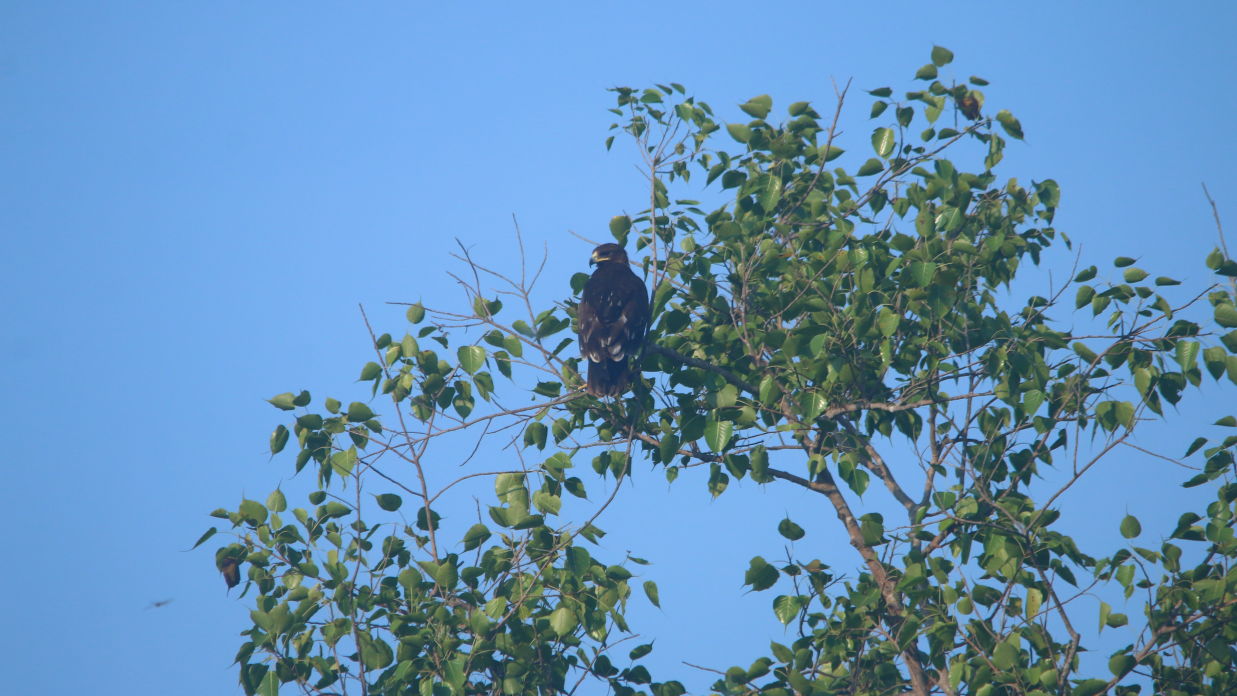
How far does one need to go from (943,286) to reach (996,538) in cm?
128

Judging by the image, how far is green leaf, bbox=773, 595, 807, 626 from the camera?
491cm

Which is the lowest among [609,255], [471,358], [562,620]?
[562,620]

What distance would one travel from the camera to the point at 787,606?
4957 mm

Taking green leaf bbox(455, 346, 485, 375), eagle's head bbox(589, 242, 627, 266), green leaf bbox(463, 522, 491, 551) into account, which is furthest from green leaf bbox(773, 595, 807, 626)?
eagle's head bbox(589, 242, 627, 266)

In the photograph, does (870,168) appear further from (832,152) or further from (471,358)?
(471,358)

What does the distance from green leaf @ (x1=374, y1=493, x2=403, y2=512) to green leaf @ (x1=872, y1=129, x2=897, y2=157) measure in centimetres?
324

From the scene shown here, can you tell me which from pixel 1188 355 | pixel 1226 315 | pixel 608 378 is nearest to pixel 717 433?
pixel 608 378

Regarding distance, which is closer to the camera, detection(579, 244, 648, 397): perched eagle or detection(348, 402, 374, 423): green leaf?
detection(348, 402, 374, 423): green leaf

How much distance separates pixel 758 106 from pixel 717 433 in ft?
6.24

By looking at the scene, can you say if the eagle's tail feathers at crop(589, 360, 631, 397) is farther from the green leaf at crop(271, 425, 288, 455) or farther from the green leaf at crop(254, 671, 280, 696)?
the green leaf at crop(254, 671, 280, 696)

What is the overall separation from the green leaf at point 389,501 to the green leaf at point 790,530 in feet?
6.25

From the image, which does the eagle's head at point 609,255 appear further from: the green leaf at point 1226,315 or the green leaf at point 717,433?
the green leaf at point 1226,315

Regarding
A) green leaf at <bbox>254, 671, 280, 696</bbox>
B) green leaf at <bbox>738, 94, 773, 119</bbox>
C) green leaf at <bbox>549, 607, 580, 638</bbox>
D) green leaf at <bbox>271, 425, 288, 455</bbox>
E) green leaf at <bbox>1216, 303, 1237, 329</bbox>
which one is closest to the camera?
green leaf at <bbox>1216, 303, 1237, 329</bbox>

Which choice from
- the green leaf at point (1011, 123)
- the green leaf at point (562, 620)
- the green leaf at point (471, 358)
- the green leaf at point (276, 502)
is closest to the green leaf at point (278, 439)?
the green leaf at point (276, 502)
